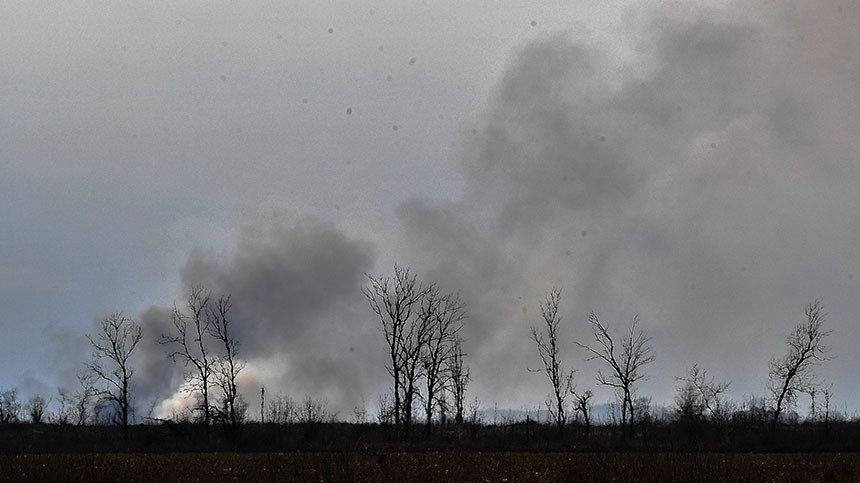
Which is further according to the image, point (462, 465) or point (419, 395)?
point (419, 395)

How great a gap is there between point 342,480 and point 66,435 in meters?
51.1

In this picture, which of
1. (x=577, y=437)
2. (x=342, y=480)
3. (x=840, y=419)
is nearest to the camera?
(x=342, y=480)

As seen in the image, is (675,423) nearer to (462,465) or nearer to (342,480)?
(462,465)

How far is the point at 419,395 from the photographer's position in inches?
2498

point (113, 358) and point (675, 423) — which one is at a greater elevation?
point (113, 358)

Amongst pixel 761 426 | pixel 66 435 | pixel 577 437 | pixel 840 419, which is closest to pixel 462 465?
pixel 577 437

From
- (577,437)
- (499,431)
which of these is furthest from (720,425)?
(499,431)

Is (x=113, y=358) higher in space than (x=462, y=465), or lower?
higher

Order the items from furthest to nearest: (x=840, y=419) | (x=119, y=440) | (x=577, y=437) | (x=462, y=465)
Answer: (x=840, y=419)
(x=119, y=440)
(x=577, y=437)
(x=462, y=465)

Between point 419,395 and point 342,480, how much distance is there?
4591 cm

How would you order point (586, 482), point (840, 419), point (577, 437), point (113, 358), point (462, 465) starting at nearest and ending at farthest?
point (586, 482)
point (462, 465)
point (577, 437)
point (840, 419)
point (113, 358)

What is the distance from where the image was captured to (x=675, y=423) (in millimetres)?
58656

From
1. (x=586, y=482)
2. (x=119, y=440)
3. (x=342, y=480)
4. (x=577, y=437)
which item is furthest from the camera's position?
(x=119, y=440)

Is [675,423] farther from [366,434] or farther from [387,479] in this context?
[387,479]
